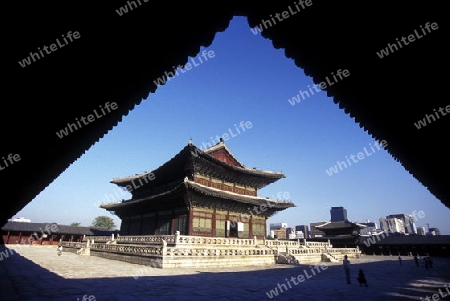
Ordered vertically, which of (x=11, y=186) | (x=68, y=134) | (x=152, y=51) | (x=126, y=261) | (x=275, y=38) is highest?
(x=275, y=38)

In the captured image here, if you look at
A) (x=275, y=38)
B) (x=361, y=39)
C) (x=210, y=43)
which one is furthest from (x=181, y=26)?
(x=361, y=39)

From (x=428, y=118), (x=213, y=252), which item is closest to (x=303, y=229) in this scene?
(x=213, y=252)

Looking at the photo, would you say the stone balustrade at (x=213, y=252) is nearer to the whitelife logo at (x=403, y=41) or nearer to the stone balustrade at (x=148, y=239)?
the stone balustrade at (x=148, y=239)

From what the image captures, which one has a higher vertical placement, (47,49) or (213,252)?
(47,49)

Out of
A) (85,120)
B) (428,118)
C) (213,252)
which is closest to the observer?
(428,118)

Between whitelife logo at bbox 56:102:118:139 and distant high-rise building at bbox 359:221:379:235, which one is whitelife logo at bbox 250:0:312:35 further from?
distant high-rise building at bbox 359:221:379:235

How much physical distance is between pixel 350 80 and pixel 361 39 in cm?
68

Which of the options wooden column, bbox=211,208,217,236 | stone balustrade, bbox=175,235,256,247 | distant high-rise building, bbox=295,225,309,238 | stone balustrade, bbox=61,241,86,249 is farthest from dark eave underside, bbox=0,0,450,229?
distant high-rise building, bbox=295,225,309,238

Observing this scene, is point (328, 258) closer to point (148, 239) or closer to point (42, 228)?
point (148, 239)

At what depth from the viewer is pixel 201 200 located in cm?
2006

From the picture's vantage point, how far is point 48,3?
1.93 m

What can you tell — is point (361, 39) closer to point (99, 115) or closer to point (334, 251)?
point (99, 115)

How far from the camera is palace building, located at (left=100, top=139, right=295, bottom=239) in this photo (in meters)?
19.8

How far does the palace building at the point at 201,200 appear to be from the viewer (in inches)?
778
